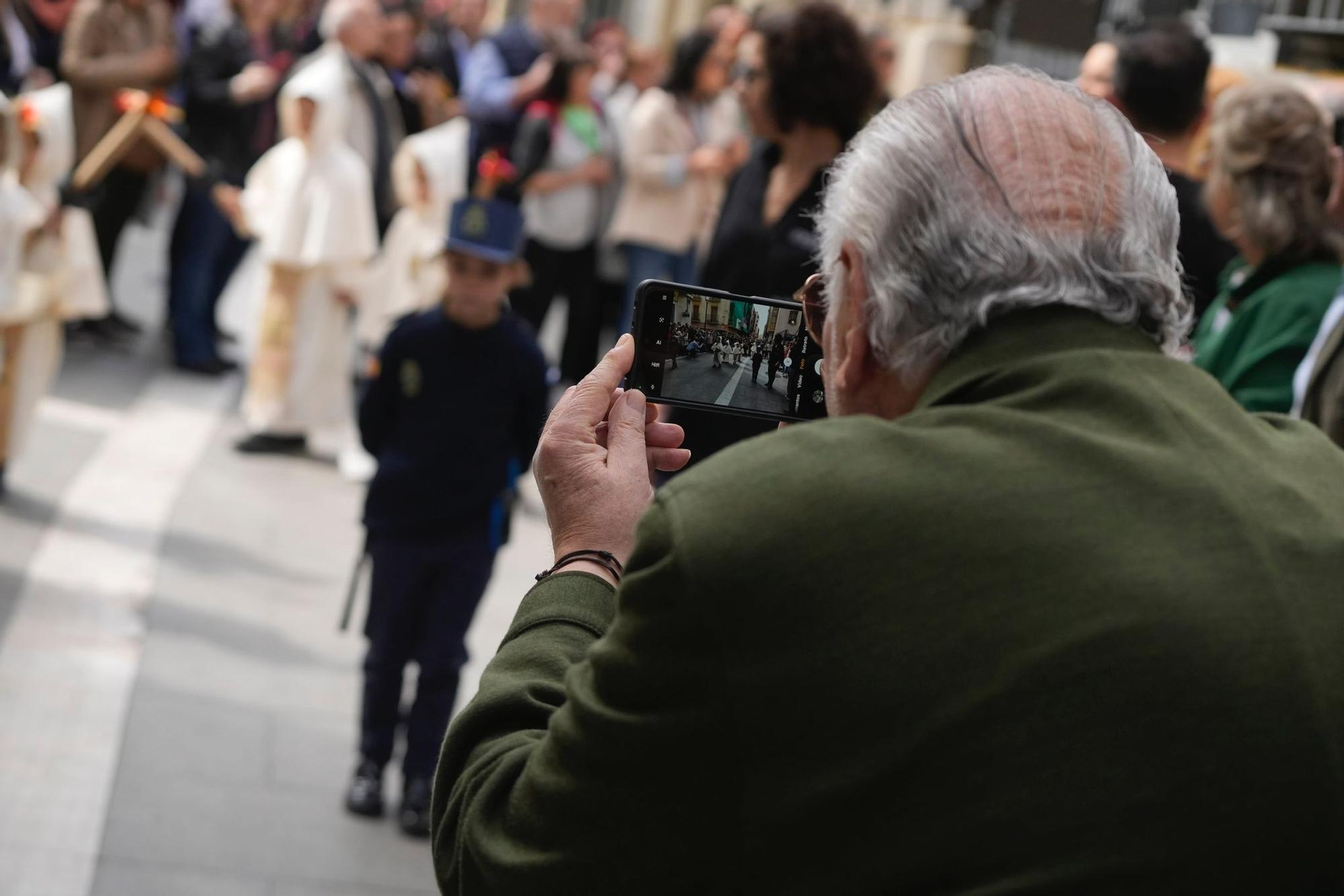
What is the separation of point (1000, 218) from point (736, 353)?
0.59 m

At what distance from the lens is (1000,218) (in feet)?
5.01

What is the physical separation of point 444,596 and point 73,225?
11.8 feet

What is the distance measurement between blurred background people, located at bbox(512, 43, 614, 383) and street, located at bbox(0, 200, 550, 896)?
1977mm

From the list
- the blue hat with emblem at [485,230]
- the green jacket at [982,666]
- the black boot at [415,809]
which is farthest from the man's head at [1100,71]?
the green jacket at [982,666]

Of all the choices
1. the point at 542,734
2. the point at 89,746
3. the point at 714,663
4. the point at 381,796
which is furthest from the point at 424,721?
the point at 714,663

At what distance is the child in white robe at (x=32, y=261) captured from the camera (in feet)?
19.7

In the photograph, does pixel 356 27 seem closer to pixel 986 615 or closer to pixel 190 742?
pixel 190 742

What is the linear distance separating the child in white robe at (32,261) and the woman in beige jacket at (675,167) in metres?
3.87

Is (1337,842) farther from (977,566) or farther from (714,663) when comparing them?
(714,663)

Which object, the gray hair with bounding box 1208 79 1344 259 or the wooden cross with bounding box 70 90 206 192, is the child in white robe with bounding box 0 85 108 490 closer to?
the wooden cross with bounding box 70 90 206 192

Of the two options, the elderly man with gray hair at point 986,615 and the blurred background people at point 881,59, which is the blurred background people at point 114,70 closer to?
the blurred background people at point 881,59

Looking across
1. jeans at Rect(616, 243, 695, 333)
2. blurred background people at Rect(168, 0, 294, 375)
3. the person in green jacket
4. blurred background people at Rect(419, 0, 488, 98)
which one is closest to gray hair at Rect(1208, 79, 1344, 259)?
the person in green jacket

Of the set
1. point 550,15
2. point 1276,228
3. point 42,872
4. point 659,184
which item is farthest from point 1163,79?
point 550,15

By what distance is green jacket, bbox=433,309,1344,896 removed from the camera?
4.43 feet
